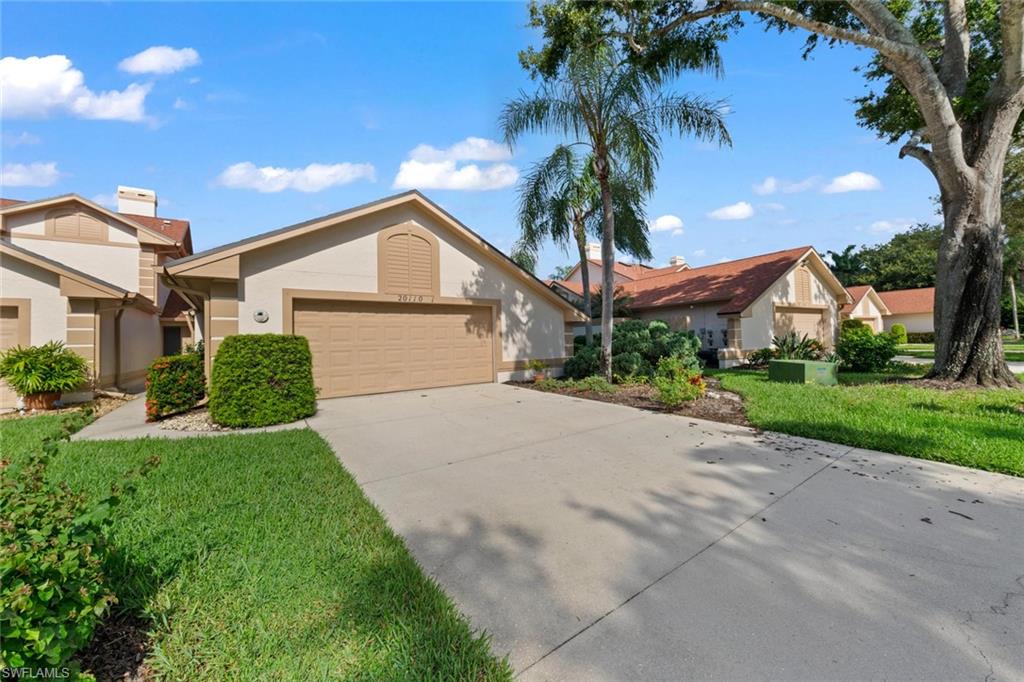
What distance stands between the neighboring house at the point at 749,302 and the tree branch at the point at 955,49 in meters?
7.41

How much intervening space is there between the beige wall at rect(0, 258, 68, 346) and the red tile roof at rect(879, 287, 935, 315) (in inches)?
2048

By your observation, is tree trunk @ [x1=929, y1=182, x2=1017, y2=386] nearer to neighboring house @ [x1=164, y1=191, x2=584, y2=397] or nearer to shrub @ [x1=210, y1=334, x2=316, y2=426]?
neighboring house @ [x1=164, y1=191, x2=584, y2=397]

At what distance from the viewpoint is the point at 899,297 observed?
39.1 m

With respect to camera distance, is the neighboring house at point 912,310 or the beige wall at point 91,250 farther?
the neighboring house at point 912,310

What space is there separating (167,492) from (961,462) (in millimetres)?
8422

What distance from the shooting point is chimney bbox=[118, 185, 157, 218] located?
20.0 metres

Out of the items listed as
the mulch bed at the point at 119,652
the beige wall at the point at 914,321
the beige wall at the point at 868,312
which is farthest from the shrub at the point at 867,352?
the beige wall at the point at 914,321

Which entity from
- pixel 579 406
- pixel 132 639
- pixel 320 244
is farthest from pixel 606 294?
pixel 132 639

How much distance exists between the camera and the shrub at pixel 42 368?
879 cm

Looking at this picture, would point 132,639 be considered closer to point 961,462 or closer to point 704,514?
point 704,514

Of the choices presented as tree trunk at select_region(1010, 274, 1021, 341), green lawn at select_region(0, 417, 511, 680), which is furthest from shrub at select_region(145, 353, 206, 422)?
tree trunk at select_region(1010, 274, 1021, 341)

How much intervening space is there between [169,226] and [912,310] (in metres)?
54.4

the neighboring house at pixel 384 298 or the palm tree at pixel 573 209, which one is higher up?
the palm tree at pixel 573 209

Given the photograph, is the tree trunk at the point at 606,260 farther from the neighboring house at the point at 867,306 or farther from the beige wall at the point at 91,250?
the neighboring house at the point at 867,306
